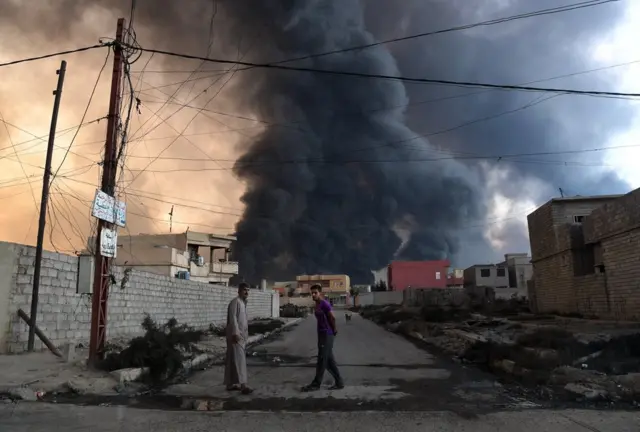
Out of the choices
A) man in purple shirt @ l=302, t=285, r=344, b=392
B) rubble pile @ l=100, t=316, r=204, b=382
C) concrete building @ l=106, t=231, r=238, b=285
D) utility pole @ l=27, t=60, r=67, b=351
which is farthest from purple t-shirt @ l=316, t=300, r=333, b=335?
concrete building @ l=106, t=231, r=238, b=285

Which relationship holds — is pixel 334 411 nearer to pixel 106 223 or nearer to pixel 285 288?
pixel 106 223

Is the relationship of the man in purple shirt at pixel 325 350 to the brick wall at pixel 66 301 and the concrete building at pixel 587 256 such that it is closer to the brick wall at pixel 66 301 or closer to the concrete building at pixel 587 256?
the brick wall at pixel 66 301

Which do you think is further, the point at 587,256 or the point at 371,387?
the point at 587,256

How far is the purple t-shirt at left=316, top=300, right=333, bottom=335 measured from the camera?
8.43m

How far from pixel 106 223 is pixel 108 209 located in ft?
1.39

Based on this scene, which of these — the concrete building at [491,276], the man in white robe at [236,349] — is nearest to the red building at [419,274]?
the concrete building at [491,276]

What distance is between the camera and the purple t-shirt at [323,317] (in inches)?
332

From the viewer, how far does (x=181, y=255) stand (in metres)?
55.0

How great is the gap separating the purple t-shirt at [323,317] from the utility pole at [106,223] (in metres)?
4.77

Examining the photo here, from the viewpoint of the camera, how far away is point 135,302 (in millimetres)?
16938

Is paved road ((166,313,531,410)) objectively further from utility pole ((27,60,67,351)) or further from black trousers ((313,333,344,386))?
utility pole ((27,60,67,351))

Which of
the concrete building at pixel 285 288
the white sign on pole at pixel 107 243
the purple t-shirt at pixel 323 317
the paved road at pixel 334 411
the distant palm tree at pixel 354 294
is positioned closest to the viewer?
the paved road at pixel 334 411

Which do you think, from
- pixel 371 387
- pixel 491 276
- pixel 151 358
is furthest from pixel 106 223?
pixel 491 276

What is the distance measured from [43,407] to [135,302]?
1029 cm
